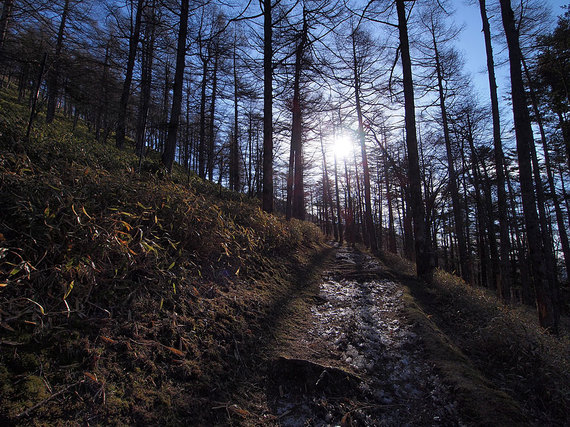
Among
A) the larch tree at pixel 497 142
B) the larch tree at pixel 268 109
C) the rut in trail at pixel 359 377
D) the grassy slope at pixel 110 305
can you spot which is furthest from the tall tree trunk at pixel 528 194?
the larch tree at pixel 268 109

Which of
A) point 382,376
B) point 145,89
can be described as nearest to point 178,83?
point 145,89

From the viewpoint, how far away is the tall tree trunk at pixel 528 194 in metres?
5.18

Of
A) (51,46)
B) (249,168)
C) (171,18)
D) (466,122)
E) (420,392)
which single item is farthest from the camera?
(249,168)

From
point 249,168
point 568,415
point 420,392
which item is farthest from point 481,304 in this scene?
point 249,168

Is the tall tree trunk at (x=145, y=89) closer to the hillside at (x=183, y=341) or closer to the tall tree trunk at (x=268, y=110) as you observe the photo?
the hillside at (x=183, y=341)

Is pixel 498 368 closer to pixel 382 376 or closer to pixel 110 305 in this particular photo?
pixel 382 376

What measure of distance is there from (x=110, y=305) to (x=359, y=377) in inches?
93.1

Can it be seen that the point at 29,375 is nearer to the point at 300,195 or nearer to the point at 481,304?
the point at 481,304

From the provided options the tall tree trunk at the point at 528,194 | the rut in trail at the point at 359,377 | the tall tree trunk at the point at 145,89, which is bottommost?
the rut in trail at the point at 359,377

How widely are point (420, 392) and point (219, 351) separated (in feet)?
6.16

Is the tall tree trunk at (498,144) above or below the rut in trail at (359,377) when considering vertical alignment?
above

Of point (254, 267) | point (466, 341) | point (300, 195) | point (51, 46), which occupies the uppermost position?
point (51, 46)

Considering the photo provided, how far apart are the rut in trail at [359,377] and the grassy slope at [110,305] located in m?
0.44

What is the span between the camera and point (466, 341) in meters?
3.28
